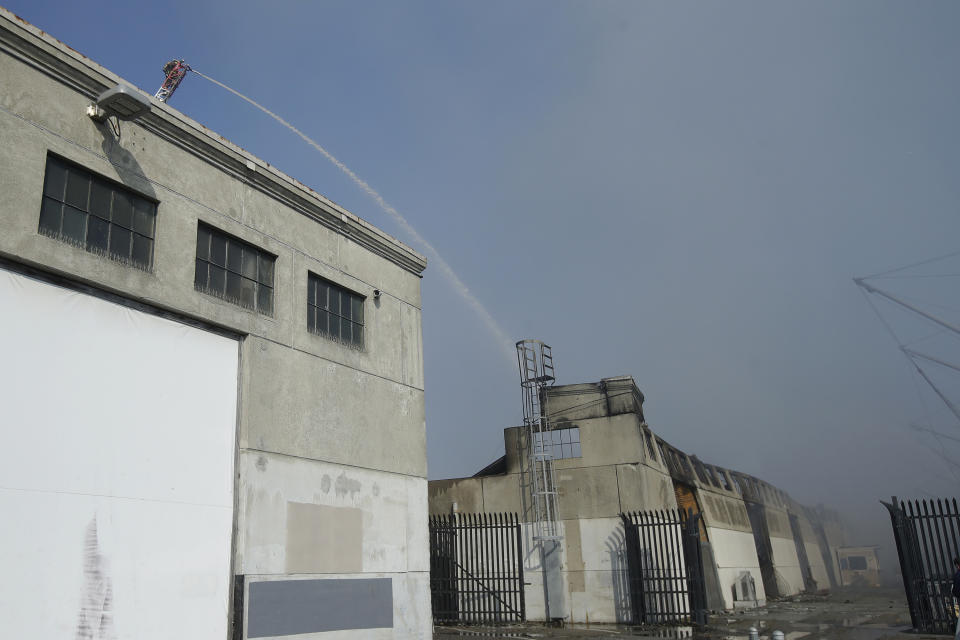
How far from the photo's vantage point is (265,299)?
42.7ft

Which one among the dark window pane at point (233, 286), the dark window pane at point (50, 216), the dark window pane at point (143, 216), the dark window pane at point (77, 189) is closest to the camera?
the dark window pane at point (50, 216)

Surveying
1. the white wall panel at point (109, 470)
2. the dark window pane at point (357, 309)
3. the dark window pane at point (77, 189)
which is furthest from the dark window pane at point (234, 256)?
the dark window pane at point (357, 309)

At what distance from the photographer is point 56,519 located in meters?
8.91

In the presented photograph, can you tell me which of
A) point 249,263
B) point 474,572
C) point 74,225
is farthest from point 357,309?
point 474,572

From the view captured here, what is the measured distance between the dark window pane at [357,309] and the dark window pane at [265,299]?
2.40 m

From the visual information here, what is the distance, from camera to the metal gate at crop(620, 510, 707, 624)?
20859 millimetres

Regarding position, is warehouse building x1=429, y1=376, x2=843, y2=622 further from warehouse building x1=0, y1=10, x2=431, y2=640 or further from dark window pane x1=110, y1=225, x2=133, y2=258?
dark window pane x1=110, y1=225, x2=133, y2=258

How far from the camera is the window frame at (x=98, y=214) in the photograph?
9773mm

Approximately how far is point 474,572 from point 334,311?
40.1ft

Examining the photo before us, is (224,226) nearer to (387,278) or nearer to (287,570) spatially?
(387,278)

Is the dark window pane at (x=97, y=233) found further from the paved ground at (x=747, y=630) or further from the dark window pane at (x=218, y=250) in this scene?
the paved ground at (x=747, y=630)

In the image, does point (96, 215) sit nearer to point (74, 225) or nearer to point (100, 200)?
point (100, 200)

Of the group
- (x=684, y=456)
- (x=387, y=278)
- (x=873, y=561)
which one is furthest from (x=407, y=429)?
(x=873, y=561)

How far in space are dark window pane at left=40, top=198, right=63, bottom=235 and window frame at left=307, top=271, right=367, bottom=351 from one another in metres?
4.91
